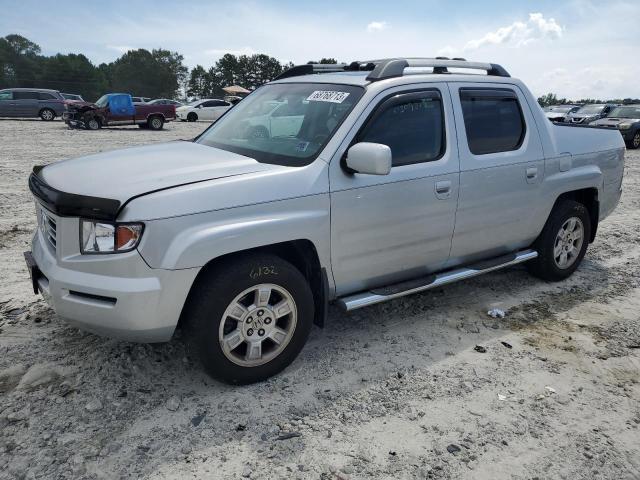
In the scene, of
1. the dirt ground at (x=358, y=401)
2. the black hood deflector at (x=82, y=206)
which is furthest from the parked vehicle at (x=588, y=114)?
the black hood deflector at (x=82, y=206)

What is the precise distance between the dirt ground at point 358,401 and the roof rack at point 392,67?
1.91m

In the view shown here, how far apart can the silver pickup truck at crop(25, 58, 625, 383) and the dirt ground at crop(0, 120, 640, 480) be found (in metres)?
0.37

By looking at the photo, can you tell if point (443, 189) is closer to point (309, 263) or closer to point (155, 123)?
point (309, 263)

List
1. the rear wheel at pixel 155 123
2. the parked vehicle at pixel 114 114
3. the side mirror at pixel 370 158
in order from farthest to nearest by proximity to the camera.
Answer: the rear wheel at pixel 155 123 → the parked vehicle at pixel 114 114 → the side mirror at pixel 370 158

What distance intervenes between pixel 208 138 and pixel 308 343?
177cm

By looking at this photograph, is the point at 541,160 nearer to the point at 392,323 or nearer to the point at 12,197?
the point at 392,323

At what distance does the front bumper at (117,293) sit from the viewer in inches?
105

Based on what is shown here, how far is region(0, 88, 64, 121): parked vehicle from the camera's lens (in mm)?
26047

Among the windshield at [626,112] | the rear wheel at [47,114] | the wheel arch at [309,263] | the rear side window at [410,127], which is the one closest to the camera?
the wheel arch at [309,263]

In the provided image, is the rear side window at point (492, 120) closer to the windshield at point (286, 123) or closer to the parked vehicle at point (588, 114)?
the windshield at point (286, 123)

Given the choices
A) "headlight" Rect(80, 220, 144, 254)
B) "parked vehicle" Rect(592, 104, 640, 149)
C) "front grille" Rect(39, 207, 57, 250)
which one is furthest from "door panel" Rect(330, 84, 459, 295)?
"parked vehicle" Rect(592, 104, 640, 149)

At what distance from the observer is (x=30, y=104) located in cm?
2630

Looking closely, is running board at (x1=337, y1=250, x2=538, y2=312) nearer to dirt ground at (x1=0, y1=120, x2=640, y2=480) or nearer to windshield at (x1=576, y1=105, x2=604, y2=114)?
dirt ground at (x1=0, y1=120, x2=640, y2=480)

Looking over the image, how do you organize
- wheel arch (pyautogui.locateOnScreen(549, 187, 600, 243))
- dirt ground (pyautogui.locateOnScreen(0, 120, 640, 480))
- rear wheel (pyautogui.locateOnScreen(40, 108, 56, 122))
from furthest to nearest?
rear wheel (pyautogui.locateOnScreen(40, 108, 56, 122)) → wheel arch (pyautogui.locateOnScreen(549, 187, 600, 243)) → dirt ground (pyautogui.locateOnScreen(0, 120, 640, 480))
